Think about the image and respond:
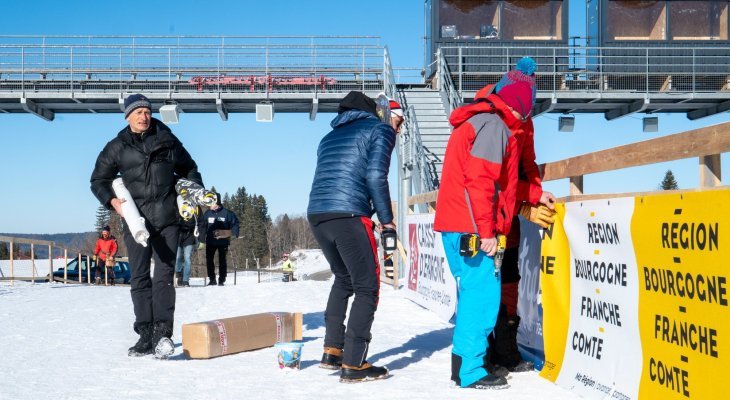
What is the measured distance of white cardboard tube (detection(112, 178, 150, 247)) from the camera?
550 cm

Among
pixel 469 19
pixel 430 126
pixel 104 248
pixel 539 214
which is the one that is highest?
pixel 469 19

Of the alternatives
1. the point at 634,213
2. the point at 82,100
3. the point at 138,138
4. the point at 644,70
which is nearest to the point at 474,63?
the point at 644,70

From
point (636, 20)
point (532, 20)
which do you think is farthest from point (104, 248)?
point (636, 20)

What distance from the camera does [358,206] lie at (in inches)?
193

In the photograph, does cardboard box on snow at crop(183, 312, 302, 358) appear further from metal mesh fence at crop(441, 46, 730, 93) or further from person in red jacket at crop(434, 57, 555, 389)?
metal mesh fence at crop(441, 46, 730, 93)

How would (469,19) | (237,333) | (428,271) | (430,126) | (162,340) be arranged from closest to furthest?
(162,340)
(237,333)
(428,271)
(430,126)
(469,19)

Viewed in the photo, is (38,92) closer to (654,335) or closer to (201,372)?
(201,372)

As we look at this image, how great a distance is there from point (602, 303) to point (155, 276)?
3.08 metres

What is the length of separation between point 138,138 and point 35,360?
65.3 inches

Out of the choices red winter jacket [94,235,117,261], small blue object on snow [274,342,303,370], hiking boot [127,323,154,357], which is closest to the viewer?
small blue object on snow [274,342,303,370]

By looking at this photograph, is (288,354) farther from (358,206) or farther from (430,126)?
(430,126)

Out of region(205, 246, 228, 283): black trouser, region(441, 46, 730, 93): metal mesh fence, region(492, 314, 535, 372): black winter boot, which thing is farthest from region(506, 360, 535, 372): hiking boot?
region(441, 46, 730, 93): metal mesh fence

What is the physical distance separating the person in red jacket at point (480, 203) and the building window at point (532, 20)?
19470mm

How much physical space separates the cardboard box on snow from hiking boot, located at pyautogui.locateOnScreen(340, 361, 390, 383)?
125 centimetres
